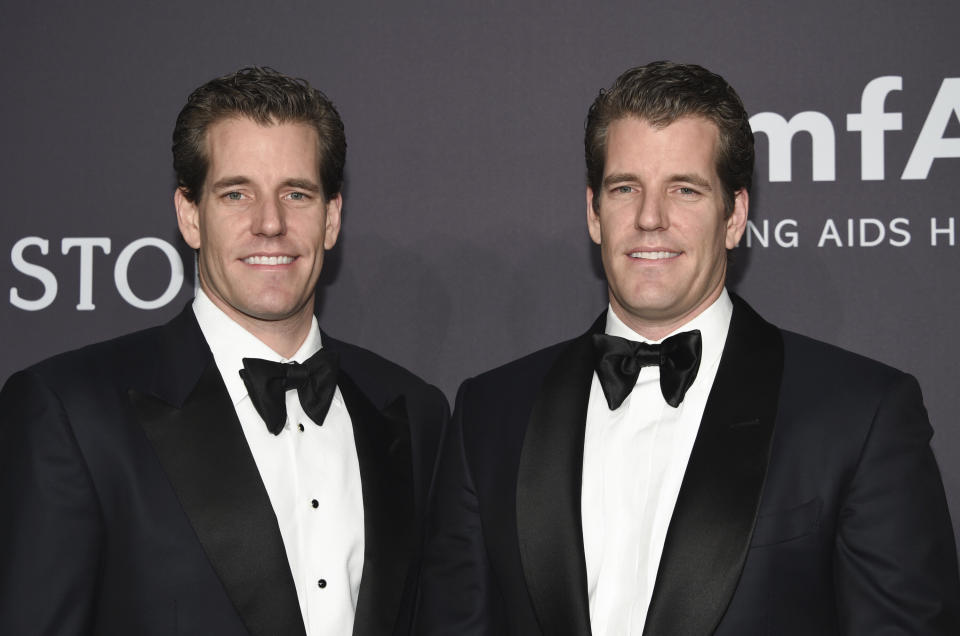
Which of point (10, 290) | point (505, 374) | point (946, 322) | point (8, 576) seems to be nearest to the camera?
point (8, 576)

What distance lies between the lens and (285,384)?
226 centimetres

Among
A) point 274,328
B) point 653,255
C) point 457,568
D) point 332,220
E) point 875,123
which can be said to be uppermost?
point 875,123

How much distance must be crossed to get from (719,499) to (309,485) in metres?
0.83

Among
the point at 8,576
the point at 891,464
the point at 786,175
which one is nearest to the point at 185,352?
the point at 8,576

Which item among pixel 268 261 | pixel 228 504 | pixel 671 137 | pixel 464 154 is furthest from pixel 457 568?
pixel 464 154

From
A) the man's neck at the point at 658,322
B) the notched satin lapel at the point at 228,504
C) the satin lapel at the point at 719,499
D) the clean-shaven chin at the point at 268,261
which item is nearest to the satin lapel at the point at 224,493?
the notched satin lapel at the point at 228,504

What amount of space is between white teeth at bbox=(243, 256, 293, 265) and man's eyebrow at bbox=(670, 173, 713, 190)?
2.71 ft

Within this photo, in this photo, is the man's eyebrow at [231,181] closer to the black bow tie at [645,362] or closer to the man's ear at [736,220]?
the black bow tie at [645,362]

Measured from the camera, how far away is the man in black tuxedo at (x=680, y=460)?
77.8 inches

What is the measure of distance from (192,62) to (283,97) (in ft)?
2.92

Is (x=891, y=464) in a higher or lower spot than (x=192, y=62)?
lower

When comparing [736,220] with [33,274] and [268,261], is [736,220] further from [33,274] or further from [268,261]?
[33,274]

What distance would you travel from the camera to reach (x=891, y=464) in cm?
201

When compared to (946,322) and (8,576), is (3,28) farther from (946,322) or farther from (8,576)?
(946,322)
